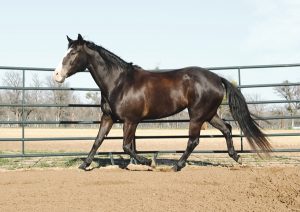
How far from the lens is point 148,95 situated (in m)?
6.39

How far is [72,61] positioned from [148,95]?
142cm

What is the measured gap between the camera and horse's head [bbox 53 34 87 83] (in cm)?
635

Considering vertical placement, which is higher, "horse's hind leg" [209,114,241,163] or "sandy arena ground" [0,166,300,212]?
"horse's hind leg" [209,114,241,163]

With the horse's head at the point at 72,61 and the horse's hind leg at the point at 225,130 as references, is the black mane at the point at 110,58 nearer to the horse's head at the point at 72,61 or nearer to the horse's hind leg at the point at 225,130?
the horse's head at the point at 72,61

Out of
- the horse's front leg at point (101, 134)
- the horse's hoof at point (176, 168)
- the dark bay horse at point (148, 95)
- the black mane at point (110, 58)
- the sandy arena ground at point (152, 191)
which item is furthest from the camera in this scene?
the black mane at point (110, 58)

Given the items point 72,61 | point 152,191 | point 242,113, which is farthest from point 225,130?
point 72,61

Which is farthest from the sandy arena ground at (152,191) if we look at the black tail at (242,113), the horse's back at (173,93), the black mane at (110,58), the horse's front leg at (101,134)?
the black mane at (110,58)

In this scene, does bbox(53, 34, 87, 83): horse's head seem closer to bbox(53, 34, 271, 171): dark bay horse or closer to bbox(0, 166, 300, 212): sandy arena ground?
bbox(53, 34, 271, 171): dark bay horse

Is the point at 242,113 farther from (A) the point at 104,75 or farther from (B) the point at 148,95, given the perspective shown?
(A) the point at 104,75

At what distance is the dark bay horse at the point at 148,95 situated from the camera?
20.7ft

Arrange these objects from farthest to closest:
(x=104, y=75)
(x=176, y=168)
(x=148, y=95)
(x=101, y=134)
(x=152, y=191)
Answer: (x=104, y=75)
(x=101, y=134)
(x=148, y=95)
(x=176, y=168)
(x=152, y=191)

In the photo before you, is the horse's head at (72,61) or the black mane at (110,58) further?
the black mane at (110,58)

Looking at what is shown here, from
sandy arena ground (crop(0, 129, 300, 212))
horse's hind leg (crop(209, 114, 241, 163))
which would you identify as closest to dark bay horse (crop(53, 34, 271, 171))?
horse's hind leg (crop(209, 114, 241, 163))

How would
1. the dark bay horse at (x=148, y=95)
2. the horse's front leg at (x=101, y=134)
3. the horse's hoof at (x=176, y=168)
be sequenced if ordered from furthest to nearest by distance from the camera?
the horse's front leg at (x=101, y=134) < the dark bay horse at (x=148, y=95) < the horse's hoof at (x=176, y=168)
